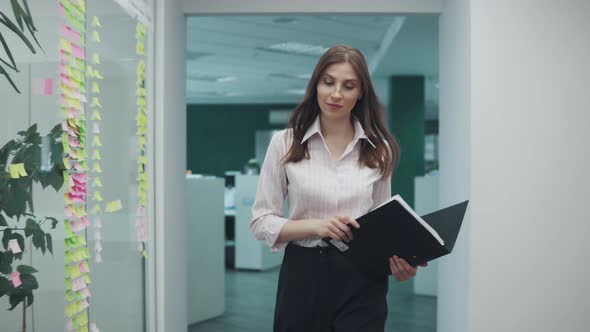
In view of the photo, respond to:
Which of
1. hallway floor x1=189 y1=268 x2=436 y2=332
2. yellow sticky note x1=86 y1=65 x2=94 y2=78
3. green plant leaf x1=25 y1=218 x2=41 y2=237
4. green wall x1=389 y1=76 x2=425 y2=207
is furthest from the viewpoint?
green wall x1=389 y1=76 x2=425 y2=207

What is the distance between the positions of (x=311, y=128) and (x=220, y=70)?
8984 millimetres

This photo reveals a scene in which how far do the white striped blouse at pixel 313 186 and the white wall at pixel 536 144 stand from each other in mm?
1308

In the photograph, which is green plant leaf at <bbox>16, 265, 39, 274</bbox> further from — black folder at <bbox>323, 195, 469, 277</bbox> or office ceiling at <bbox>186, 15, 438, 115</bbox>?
office ceiling at <bbox>186, 15, 438, 115</bbox>

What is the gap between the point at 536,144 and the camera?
2787 mm

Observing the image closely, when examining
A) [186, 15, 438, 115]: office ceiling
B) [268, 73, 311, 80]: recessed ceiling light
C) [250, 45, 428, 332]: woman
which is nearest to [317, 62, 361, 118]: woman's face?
[250, 45, 428, 332]: woman

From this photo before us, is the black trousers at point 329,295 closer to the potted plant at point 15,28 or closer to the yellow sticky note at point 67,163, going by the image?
the yellow sticky note at point 67,163

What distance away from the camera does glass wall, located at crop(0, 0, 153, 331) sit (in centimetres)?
147

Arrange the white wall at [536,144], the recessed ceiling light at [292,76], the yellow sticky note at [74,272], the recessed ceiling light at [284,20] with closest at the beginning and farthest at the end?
the yellow sticky note at [74,272] < the white wall at [536,144] < the recessed ceiling light at [284,20] < the recessed ceiling light at [292,76]

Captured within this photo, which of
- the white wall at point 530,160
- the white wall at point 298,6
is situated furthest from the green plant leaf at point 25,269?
the white wall at point 298,6

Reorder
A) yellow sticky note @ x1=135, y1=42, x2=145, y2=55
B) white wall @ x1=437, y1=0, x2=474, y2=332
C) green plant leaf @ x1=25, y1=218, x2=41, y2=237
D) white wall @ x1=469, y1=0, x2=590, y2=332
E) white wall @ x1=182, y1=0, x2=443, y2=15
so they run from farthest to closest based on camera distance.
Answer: white wall @ x1=182, y1=0, x2=443, y2=15 → white wall @ x1=437, y1=0, x2=474, y2=332 → white wall @ x1=469, y1=0, x2=590, y2=332 → yellow sticky note @ x1=135, y1=42, x2=145, y2=55 → green plant leaf @ x1=25, y1=218, x2=41, y2=237

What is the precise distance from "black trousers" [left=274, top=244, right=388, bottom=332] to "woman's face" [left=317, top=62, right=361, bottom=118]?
0.38 meters

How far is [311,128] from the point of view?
1.67 m

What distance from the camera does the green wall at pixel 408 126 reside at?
9.41m

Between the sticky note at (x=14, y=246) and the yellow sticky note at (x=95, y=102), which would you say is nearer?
the sticky note at (x=14, y=246)
